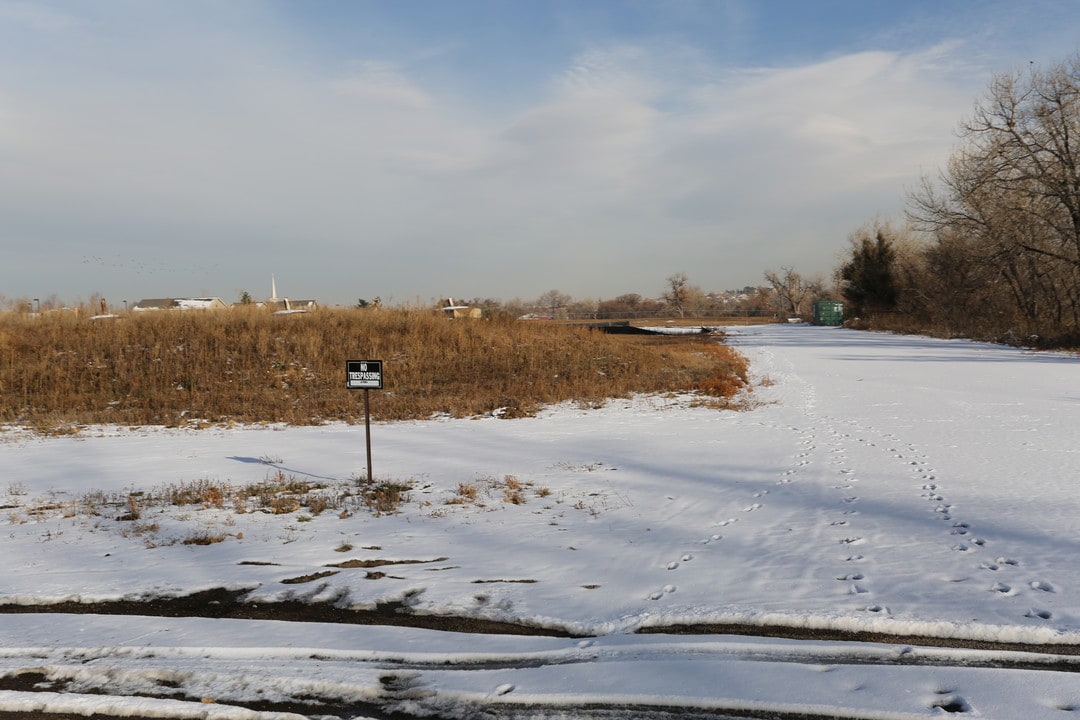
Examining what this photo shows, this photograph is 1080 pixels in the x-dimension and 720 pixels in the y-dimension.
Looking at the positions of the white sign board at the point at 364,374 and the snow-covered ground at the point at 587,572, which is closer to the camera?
the snow-covered ground at the point at 587,572

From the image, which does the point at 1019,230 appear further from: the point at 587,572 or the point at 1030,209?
the point at 587,572

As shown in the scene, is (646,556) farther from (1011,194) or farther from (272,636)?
(1011,194)

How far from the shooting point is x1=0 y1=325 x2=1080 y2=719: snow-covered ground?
3416 mm

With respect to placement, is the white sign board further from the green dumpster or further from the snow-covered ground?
the green dumpster

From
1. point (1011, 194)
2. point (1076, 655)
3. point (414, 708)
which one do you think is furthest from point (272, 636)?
point (1011, 194)

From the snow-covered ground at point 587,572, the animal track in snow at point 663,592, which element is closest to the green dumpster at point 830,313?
the snow-covered ground at point 587,572

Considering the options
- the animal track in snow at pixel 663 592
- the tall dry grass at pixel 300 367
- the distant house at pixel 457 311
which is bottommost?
the animal track in snow at pixel 663 592

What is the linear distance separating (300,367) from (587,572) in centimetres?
1571

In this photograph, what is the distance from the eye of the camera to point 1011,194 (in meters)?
33.0

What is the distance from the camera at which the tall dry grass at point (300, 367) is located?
14938 millimetres

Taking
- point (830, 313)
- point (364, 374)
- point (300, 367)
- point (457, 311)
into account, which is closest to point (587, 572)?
point (364, 374)

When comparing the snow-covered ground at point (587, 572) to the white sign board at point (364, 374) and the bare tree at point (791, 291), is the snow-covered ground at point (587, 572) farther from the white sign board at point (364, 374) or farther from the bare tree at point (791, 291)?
Answer: the bare tree at point (791, 291)

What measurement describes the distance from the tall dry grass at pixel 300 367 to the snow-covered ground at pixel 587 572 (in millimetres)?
4197

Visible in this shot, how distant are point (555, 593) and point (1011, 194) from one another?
3782 centimetres
